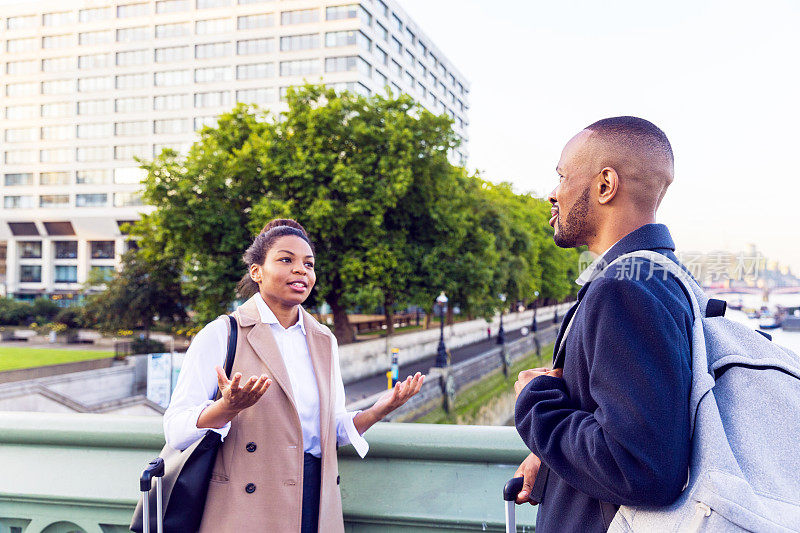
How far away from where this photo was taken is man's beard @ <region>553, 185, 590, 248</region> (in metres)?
1.39

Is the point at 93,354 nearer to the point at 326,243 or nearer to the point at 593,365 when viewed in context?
the point at 326,243

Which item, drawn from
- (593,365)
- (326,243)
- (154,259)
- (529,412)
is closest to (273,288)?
(529,412)

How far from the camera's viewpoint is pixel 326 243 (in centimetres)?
2036

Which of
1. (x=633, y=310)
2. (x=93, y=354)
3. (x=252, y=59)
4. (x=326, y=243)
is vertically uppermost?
(x=252, y=59)

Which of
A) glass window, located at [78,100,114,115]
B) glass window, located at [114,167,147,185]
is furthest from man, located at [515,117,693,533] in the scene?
glass window, located at [78,100,114,115]

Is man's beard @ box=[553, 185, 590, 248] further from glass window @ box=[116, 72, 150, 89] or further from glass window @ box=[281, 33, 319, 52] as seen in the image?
glass window @ box=[116, 72, 150, 89]

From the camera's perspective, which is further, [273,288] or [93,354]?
[93,354]

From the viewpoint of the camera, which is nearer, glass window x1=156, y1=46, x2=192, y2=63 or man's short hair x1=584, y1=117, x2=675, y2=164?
man's short hair x1=584, y1=117, x2=675, y2=164

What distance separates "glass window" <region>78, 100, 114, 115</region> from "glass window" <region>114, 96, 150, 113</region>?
2.47ft

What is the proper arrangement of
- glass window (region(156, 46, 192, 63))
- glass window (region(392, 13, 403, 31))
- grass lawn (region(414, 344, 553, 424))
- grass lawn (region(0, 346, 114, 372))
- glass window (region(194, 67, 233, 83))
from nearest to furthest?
grass lawn (region(414, 344, 553, 424)) → grass lawn (region(0, 346, 114, 372)) → glass window (region(194, 67, 233, 83)) → glass window (region(156, 46, 192, 63)) → glass window (region(392, 13, 403, 31))

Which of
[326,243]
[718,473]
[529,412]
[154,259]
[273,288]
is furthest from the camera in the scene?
[154,259]

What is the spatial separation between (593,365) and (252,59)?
178 feet

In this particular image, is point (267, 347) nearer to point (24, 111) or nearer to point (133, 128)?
point (133, 128)

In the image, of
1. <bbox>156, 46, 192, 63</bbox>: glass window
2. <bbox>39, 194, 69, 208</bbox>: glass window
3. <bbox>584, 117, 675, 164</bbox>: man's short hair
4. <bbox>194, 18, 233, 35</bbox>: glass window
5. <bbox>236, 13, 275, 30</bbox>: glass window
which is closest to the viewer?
<bbox>584, 117, 675, 164</bbox>: man's short hair
